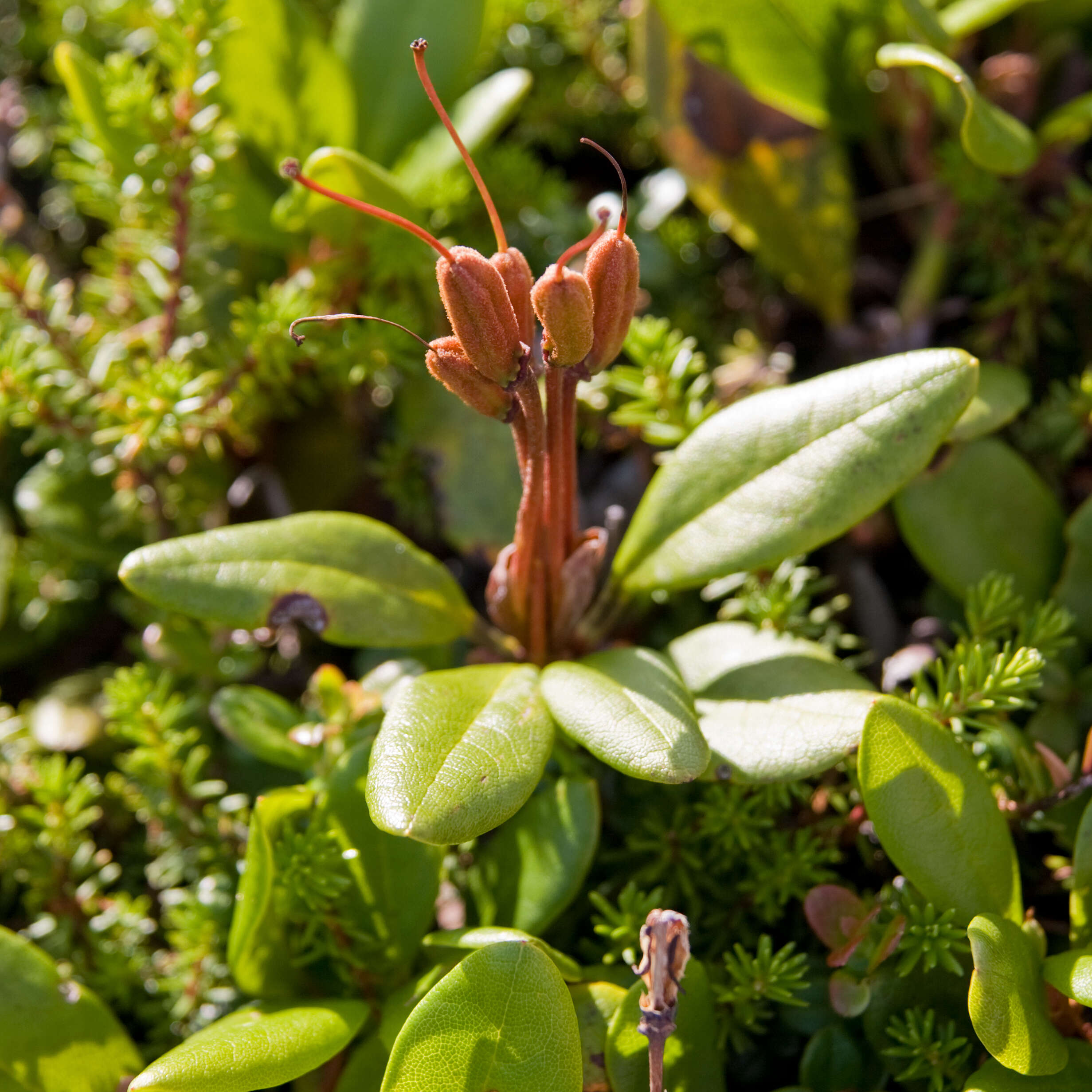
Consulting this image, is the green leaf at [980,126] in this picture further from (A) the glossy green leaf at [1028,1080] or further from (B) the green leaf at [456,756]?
(A) the glossy green leaf at [1028,1080]

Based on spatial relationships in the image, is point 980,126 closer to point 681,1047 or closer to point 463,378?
point 463,378

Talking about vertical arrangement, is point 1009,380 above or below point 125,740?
above

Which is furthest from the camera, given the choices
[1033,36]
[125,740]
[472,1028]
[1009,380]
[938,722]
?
[1033,36]

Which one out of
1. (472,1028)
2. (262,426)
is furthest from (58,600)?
(472,1028)

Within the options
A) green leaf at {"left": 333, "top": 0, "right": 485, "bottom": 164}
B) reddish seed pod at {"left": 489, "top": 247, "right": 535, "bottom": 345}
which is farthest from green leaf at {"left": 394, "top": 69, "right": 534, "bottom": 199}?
reddish seed pod at {"left": 489, "top": 247, "right": 535, "bottom": 345}

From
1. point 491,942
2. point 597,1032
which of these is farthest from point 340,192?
point 597,1032

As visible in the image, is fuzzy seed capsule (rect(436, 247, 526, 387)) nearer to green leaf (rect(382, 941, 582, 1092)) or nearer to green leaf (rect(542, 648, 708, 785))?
green leaf (rect(542, 648, 708, 785))

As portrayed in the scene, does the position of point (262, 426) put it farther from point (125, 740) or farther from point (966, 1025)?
point (966, 1025)
